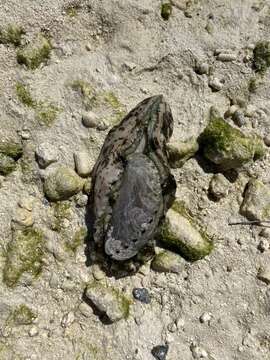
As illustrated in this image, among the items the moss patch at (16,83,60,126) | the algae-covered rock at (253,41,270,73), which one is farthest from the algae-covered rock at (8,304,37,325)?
the algae-covered rock at (253,41,270,73)

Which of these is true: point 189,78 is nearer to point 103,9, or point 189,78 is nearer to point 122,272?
point 103,9

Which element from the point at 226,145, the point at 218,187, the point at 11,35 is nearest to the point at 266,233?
the point at 218,187

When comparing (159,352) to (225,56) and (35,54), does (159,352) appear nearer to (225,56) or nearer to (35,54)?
(225,56)

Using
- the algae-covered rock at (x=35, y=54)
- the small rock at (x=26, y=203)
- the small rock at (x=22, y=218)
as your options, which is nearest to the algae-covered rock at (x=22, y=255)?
the small rock at (x=22, y=218)

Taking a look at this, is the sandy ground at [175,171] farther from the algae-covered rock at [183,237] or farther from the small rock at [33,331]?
the algae-covered rock at [183,237]

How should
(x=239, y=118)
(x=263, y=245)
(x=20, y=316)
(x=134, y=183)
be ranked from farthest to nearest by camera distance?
(x=239, y=118), (x=263, y=245), (x=20, y=316), (x=134, y=183)

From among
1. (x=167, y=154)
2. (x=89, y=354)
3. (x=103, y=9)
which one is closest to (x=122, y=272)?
(x=89, y=354)

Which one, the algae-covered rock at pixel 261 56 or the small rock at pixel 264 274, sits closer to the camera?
the small rock at pixel 264 274
